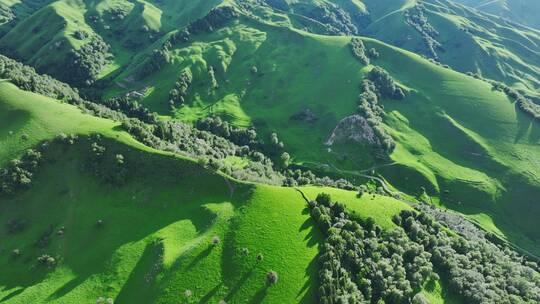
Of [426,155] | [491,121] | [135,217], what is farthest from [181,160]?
[491,121]

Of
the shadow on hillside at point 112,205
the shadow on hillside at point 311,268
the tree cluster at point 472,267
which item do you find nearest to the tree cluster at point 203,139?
the shadow on hillside at point 112,205

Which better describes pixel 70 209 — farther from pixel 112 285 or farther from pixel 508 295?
pixel 508 295

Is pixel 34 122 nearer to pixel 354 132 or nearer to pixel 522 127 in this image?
pixel 354 132

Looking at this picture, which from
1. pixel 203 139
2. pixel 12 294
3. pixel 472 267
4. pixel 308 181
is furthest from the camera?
pixel 203 139

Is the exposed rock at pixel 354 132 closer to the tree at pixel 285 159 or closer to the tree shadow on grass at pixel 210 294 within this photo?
the tree at pixel 285 159

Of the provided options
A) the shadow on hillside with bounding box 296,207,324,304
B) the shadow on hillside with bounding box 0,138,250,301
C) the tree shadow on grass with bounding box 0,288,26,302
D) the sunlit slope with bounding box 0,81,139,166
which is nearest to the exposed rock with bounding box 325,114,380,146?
the shadow on hillside with bounding box 296,207,324,304

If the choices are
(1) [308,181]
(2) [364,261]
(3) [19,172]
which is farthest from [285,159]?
(3) [19,172]
